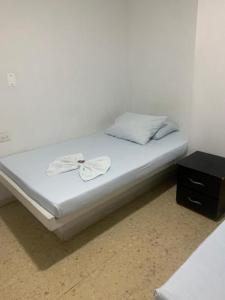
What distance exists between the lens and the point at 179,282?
0.95m

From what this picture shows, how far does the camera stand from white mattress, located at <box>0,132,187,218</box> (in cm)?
166

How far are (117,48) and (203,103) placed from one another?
54.8 inches

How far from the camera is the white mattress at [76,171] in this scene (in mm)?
1656

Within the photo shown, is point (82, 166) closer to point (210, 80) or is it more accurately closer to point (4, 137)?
point (4, 137)

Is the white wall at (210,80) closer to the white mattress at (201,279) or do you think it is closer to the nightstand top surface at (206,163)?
the nightstand top surface at (206,163)

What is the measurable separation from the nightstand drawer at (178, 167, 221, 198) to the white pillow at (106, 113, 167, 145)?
556 millimetres

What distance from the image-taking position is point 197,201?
86.0 inches

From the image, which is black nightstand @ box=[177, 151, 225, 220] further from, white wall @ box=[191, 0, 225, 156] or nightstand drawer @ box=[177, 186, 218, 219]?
white wall @ box=[191, 0, 225, 156]

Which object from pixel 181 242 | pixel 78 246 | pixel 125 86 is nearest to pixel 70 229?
pixel 78 246

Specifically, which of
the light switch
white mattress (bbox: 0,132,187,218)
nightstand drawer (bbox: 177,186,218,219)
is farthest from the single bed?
the light switch

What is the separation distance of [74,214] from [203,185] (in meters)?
1.17

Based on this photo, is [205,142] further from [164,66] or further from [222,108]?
[164,66]

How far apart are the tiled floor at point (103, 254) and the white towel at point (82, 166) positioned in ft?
1.75

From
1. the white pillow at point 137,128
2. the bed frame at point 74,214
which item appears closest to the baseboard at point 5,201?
the bed frame at point 74,214
